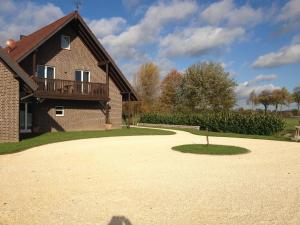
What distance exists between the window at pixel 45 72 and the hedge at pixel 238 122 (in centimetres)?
1441

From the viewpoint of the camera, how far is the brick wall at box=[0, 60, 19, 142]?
653 inches

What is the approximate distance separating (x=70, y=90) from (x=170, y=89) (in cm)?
3496

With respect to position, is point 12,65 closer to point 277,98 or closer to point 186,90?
point 186,90

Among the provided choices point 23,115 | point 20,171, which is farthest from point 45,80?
point 20,171

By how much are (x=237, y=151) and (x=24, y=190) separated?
9.12 meters

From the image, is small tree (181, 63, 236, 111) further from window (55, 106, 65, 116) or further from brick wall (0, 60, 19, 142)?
brick wall (0, 60, 19, 142)

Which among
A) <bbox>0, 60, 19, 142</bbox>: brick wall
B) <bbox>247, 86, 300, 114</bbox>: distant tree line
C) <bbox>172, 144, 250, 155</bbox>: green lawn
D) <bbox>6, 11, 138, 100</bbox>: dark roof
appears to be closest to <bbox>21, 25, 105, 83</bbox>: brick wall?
<bbox>6, 11, 138, 100</bbox>: dark roof

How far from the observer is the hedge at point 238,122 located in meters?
24.3

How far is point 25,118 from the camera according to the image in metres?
22.7

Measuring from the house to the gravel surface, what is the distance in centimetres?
1130

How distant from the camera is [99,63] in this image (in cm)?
2759

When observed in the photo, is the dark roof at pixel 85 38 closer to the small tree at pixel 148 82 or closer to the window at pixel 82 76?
the window at pixel 82 76

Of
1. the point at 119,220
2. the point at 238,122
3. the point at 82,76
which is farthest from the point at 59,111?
the point at 119,220

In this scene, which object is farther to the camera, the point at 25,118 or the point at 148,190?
the point at 25,118
